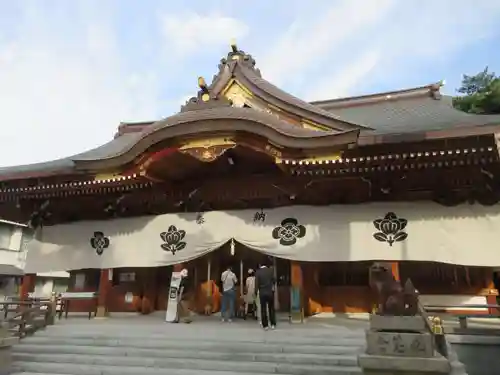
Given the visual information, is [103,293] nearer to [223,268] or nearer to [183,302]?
[183,302]

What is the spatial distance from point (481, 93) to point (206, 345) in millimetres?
9424

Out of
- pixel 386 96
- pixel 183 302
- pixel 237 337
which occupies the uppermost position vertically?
pixel 386 96

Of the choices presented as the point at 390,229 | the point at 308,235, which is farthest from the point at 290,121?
the point at 390,229

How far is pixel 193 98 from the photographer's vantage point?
34.7 feet

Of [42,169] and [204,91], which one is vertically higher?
[204,91]

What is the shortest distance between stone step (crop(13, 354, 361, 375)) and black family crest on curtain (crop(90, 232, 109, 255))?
14.3ft

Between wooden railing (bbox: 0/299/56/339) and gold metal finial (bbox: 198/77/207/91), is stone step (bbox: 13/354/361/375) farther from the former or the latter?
gold metal finial (bbox: 198/77/207/91)

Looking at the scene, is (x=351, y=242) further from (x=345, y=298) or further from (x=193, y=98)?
(x=193, y=98)

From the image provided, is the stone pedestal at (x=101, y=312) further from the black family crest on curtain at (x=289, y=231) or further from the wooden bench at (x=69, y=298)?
the black family crest on curtain at (x=289, y=231)

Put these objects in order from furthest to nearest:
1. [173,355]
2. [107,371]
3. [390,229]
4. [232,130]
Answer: [390,229] < [232,130] < [173,355] < [107,371]

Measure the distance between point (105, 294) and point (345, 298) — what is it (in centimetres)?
692

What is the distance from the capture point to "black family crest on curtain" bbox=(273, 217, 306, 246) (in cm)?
1001

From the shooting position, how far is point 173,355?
698 centimetres

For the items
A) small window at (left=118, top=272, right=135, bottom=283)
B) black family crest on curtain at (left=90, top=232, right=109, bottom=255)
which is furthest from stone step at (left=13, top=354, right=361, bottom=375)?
small window at (left=118, top=272, right=135, bottom=283)
